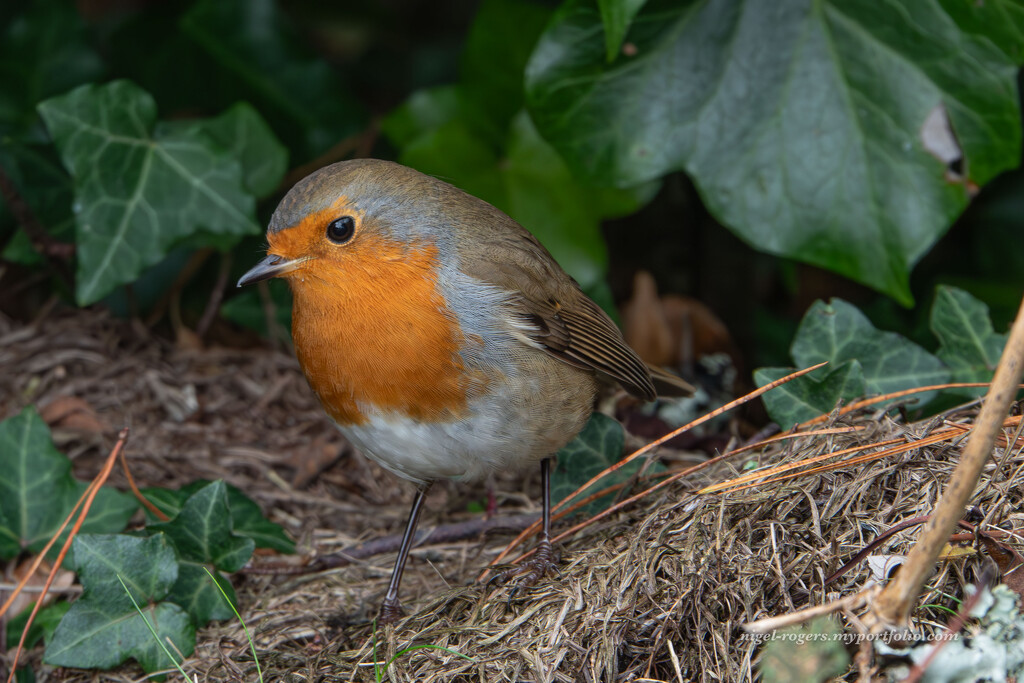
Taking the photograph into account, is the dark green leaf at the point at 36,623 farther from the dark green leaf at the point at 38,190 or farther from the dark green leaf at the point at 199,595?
the dark green leaf at the point at 38,190

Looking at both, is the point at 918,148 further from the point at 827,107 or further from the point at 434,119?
the point at 434,119

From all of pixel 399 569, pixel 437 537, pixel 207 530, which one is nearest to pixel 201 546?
pixel 207 530

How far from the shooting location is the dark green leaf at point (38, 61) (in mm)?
4121

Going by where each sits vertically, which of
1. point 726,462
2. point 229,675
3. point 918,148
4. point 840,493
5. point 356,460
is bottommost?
point 356,460

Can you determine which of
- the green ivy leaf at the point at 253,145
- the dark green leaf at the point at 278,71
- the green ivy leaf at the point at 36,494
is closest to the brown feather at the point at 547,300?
the green ivy leaf at the point at 253,145

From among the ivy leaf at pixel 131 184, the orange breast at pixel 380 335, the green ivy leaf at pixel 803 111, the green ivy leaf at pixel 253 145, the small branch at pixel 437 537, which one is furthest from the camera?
the green ivy leaf at pixel 253 145

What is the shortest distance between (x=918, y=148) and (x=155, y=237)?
287 centimetres

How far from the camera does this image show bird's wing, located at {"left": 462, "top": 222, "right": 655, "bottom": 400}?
113 inches

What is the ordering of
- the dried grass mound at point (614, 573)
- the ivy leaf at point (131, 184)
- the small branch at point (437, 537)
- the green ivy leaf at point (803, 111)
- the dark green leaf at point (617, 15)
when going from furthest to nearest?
the ivy leaf at point (131, 184) < the green ivy leaf at point (803, 111) < the small branch at point (437, 537) < the dark green leaf at point (617, 15) < the dried grass mound at point (614, 573)

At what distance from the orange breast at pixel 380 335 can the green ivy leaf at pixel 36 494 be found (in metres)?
0.92

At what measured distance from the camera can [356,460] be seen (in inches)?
152

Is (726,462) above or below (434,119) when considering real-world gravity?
below

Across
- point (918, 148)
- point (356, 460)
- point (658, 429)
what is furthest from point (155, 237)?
point (918, 148)

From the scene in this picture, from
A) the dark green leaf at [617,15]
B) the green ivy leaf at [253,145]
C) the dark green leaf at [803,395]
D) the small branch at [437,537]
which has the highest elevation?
the dark green leaf at [617,15]
